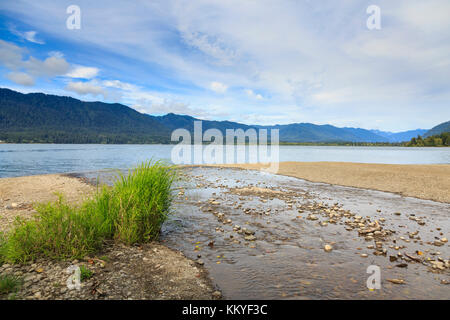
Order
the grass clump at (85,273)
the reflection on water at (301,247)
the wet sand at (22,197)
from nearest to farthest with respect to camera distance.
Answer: the grass clump at (85,273)
the reflection on water at (301,247)
the wet sand at (22,197)

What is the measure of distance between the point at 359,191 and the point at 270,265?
56.1 ft

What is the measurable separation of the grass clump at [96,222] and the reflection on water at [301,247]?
5.18 ft

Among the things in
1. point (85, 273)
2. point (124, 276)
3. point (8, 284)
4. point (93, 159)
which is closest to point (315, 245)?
point (124, 276)

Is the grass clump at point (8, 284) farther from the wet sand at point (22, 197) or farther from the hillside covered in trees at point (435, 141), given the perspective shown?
the hillside covered in trees at point (435, 141)

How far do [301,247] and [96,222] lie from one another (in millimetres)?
7177

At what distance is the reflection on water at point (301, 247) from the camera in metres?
6.23

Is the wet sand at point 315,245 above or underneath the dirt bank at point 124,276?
underneath

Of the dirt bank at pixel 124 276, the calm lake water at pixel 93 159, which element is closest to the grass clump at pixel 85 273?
the dirt bank at pixel 124 276

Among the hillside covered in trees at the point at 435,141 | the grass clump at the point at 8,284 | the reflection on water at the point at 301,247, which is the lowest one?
the reflection on water at the point at 301,247

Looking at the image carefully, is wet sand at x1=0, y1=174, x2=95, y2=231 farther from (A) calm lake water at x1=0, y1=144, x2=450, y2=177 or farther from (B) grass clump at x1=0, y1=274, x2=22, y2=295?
(A) calm lake water at x1=0, y1=144, x2=450, y2=177

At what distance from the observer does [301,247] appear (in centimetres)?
896
